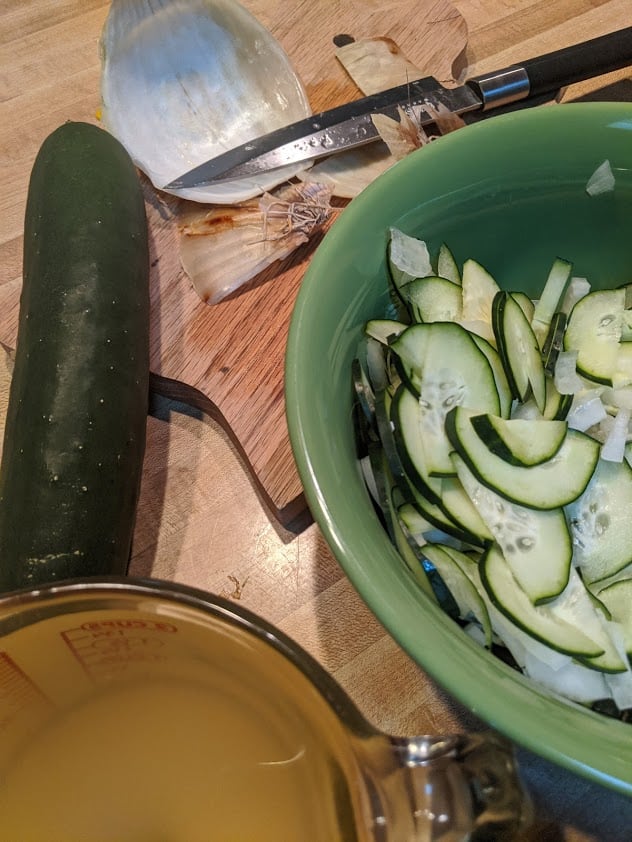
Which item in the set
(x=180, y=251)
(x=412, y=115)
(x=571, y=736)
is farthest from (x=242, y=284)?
(x=571, y=736)

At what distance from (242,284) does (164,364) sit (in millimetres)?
185

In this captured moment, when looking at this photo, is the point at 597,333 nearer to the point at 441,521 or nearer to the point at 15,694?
the point at 441,521

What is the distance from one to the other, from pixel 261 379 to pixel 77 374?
273 millimetres

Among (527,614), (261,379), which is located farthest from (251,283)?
(527,614)

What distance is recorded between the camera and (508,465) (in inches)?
26.8

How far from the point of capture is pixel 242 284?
3.64ft

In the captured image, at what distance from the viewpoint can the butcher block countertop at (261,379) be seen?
87cm

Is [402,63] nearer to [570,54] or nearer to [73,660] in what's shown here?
[570,54]

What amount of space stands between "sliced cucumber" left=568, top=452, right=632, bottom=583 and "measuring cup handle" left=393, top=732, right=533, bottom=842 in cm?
21

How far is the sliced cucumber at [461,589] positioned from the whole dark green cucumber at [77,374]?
0.42 meters

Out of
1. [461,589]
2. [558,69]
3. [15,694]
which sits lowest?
[461,589]

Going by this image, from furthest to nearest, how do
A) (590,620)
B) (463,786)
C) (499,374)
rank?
(499,374), (590,620), (463,786)

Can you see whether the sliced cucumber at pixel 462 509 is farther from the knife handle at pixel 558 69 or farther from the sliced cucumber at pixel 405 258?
the knife handle at pixel 558 69

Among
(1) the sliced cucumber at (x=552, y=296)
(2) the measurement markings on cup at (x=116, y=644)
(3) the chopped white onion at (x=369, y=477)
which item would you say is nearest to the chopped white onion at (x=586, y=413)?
(1) the sliced cucumber at (x=552, y=296)
